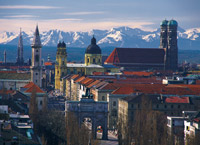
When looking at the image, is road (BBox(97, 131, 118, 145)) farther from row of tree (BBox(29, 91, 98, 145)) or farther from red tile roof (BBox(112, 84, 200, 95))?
red tile roof (BBox(112, 84, 200, 95))

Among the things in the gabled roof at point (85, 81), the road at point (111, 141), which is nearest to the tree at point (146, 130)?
the road at point (111, 141)

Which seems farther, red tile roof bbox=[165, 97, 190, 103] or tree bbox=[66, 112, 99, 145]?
red tile roof bbox=[165, 97, 190, 103]

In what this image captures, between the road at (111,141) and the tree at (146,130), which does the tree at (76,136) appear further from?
the road at (111,141)

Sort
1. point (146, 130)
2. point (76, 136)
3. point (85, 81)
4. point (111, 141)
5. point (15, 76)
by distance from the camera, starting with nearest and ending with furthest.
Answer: point (76, 136)
point (146, 130)
point (111, 141)
point (15, 76)
point (85, 81)

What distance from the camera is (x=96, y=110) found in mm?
117625

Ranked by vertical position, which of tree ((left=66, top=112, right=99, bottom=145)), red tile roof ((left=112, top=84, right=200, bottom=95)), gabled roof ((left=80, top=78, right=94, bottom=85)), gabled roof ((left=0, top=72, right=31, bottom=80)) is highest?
gabled roof ((left=0, top=72, right=31, bottom=80))

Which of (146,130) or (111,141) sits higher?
(146,130)

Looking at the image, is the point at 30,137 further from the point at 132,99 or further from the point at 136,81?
the point at 136,81

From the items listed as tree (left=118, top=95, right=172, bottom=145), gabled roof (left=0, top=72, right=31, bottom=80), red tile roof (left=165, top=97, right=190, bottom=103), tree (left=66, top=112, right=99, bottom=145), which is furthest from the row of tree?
gabled roof (left=0, top=72, right=31, bottom=80)

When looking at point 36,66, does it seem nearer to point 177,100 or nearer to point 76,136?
point 177,100

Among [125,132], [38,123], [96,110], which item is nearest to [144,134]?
[125,132]

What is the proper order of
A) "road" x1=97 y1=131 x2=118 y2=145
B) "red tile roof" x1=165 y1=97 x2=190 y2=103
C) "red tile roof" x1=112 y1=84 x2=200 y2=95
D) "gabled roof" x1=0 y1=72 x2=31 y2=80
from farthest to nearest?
"gabled roof" x1=0 y1=72 x2=31 y2=80, "red tile roof" x1=112 y1=84 x2=200 y2=95, "red tile roof" x1=165 y1=97 x2=190 y2=103, "road" x1=97 y1=131 x2=118 y2=145

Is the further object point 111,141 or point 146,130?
point 111,141

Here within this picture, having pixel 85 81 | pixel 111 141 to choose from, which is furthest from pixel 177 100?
pixel 85 81
